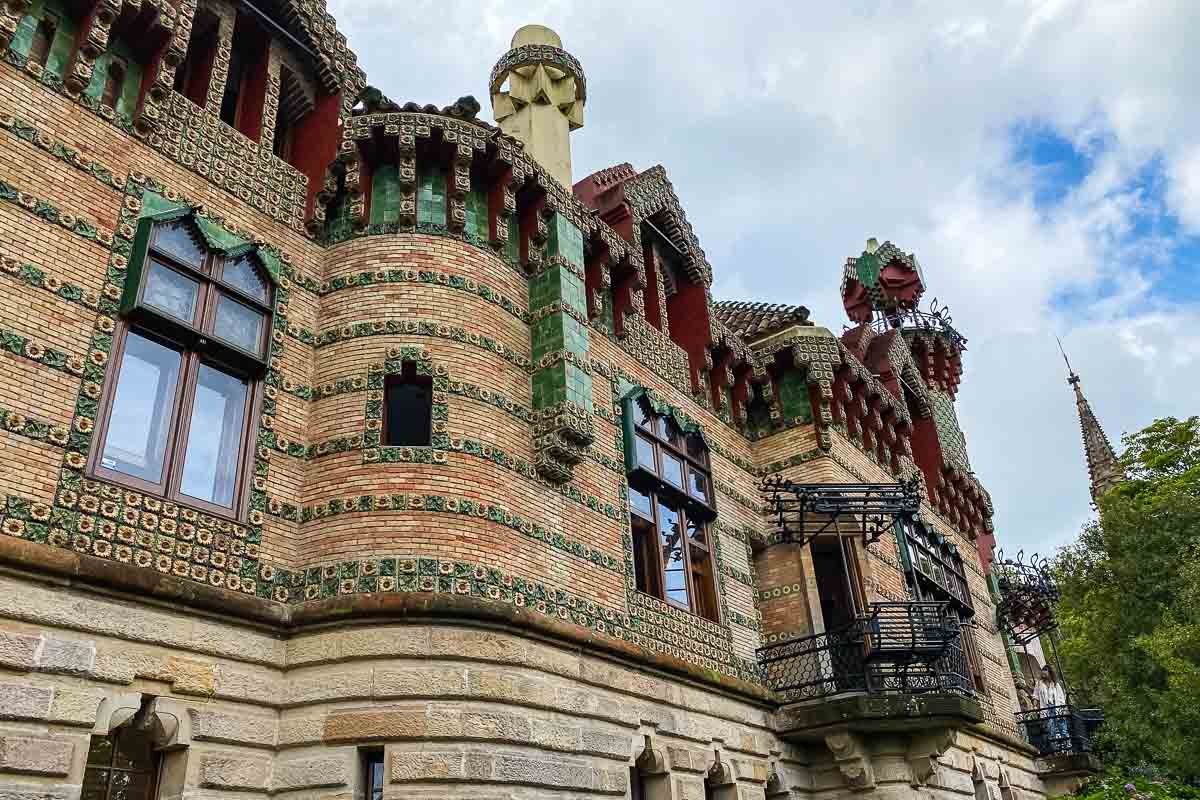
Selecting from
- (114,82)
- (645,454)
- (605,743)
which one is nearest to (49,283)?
(114,82)

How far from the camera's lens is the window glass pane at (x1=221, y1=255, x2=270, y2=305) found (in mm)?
9266

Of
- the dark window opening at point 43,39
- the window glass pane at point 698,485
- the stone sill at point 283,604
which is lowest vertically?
the stone sill at point 283,604

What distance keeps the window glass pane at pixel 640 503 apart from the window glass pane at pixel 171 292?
5.62 metres

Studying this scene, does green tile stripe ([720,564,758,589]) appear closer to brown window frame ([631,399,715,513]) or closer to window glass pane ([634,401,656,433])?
brown window frame ([631,399,715,513])

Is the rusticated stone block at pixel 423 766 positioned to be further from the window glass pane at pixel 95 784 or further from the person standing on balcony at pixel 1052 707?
the person standing on balcony at pixel 1052 707

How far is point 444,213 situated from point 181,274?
3.13 meters

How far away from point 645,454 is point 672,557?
139 cm

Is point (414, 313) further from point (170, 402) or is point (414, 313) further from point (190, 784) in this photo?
point (190, 784)

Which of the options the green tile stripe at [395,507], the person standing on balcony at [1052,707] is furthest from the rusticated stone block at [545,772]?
the person standing on balcony at [1052,707]

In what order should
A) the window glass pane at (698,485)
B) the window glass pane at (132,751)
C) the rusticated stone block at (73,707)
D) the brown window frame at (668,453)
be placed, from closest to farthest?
the rusticated stone block at (73,707)
the window glass pane at (132,751)
the brown window frame at (668,453)
the window glass pane at (698,485)

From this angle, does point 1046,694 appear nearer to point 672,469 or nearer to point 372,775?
point 672,469

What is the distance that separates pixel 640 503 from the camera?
1211 cm

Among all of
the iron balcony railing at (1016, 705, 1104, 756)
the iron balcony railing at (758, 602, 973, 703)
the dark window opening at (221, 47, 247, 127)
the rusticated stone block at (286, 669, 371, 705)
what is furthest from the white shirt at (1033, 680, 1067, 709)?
the dark window opening at (221, 47, 247, 127)

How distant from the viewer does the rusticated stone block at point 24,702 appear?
6210mm
